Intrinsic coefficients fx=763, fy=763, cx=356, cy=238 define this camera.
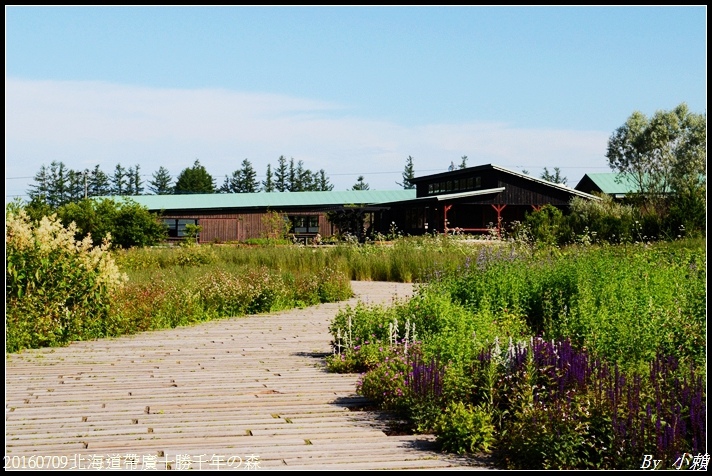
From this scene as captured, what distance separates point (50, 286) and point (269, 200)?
44.5m

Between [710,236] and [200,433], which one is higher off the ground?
[710,236]

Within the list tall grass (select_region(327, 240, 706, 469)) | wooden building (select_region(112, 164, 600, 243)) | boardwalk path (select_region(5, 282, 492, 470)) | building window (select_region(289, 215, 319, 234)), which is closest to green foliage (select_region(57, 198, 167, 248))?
wooden building (select_region(112, 164, 600, 243))

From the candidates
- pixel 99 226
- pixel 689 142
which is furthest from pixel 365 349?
pixel 689 142

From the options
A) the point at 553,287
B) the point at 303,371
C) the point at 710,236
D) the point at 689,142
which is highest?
the point at 689,142

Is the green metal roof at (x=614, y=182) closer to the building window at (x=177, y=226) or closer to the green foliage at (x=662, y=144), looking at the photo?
the green foliage at (x=662, y=144)

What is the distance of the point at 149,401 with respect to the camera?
6.41m

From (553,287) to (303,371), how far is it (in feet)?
12.5

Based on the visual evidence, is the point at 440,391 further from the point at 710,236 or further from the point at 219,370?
the point at 219,370

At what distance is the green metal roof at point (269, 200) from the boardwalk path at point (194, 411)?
42959 millimetres

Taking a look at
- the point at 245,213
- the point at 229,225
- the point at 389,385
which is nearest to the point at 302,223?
the point at 245,213

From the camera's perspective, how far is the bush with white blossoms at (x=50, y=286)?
31.3 feet

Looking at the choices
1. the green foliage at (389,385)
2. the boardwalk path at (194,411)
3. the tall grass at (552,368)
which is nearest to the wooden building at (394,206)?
the tall grass at (552,368)

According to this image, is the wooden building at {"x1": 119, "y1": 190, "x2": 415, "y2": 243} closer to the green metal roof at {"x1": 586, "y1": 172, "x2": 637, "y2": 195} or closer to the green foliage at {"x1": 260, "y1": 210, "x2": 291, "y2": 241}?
the green foliage at {"x1": 260, "y1": 210, "x2": 291, "y2": 241}

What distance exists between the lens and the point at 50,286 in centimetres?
996
